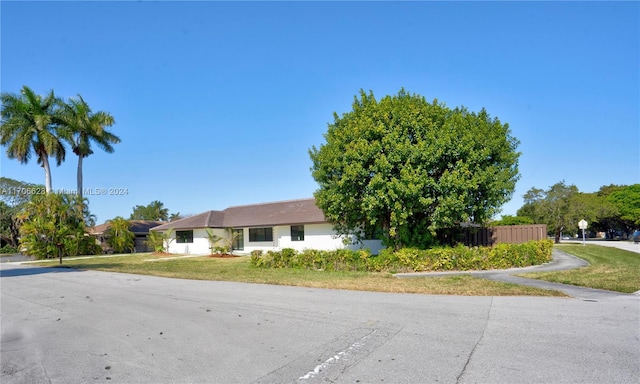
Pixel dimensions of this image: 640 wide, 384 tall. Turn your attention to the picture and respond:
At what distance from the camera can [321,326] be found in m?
7.63

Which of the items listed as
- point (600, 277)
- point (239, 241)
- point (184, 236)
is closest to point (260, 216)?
point (239, 241)

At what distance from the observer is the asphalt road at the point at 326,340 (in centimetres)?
516

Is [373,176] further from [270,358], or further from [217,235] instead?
[217,235]

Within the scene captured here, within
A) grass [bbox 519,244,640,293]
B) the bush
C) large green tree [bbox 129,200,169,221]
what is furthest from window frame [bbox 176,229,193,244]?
large green tree [bbox 129,200,169,221]

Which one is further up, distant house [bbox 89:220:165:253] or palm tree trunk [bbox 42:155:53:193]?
palm tree trunk [bbox 42:155:53:193]

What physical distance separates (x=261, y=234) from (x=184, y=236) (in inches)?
329

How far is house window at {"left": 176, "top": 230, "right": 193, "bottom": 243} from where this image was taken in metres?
38.1

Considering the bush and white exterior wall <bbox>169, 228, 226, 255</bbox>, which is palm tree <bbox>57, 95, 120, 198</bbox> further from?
the bush

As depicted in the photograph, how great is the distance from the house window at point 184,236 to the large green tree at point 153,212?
174ft

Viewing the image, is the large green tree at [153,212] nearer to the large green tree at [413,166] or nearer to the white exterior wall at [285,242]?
the white exterior wall at [285,242]

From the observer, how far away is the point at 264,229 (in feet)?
113

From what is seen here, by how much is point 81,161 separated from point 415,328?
42948 millimetres

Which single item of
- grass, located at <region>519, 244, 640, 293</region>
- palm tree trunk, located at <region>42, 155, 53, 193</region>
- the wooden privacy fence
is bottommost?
grass, located at <region>519, 244, 640, 293</region>

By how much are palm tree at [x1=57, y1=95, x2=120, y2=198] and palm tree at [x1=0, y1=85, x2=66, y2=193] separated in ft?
3.73
